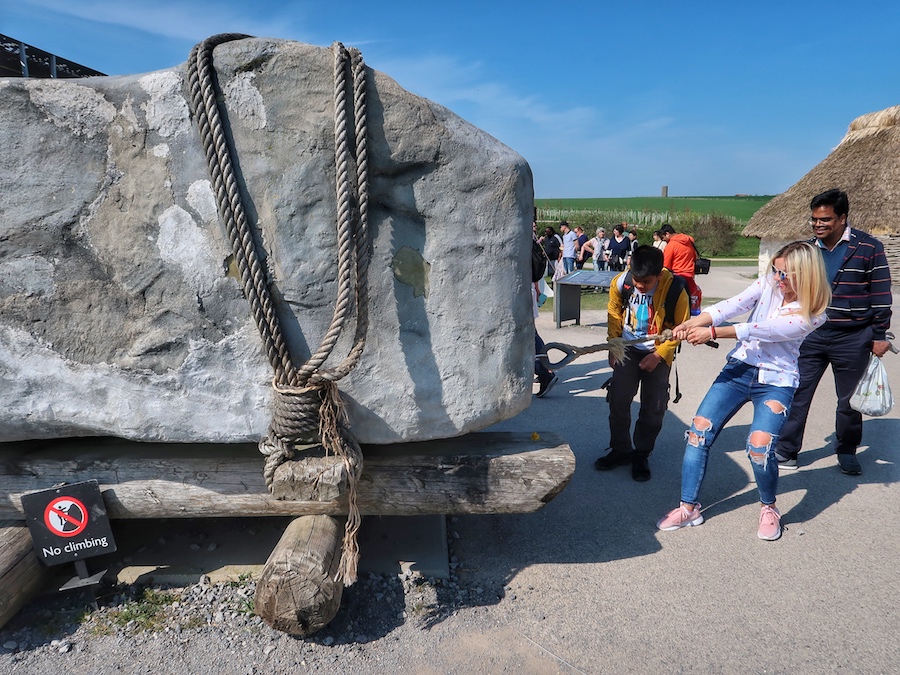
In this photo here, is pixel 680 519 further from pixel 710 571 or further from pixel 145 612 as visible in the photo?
pixel 145 612

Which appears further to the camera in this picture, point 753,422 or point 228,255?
point 753,422

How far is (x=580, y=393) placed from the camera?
211 inches

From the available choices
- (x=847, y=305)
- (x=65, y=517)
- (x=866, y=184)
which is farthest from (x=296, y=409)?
(x=866, y=184)

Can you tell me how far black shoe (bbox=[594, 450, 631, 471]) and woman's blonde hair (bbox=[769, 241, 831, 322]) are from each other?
1471mm

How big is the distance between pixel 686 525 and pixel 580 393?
2406 millimetres

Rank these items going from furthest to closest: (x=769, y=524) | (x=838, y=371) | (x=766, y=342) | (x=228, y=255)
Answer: (x=838, y=371) < (x=769, y=524) < (x=766, y=342) < (x=228, y=255)

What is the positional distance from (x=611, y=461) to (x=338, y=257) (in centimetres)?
242

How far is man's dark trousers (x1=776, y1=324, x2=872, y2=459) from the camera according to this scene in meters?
3.44

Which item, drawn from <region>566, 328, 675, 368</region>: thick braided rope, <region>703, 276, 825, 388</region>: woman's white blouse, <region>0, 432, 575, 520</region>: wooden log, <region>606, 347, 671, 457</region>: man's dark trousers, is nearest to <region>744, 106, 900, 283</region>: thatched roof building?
<region>606, 347, 671, 457</region>: man's dark trousers

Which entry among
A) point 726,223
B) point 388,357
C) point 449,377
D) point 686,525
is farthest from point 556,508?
point 726,223

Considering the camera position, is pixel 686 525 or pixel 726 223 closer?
pixel 686 525

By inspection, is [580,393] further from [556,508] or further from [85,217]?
[85,217]

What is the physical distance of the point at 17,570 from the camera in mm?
2219

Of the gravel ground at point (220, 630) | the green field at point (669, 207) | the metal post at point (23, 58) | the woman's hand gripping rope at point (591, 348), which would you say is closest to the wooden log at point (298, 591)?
the gravel ground at point (220, 630)
